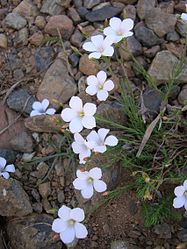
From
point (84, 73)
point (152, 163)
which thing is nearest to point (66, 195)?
point (152, 163)

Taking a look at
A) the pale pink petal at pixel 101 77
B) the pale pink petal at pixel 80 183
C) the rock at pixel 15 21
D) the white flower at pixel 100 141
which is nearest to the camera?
the white flower at pixel 100 141

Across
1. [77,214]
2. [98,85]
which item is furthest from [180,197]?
[98,85]

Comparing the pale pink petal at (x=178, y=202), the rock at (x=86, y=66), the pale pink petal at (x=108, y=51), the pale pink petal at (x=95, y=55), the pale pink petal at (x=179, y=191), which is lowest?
the pale pink petal at (x=178, y=202)

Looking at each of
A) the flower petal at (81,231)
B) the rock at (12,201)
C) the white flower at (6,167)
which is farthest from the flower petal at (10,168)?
the flower petal at (81,231)

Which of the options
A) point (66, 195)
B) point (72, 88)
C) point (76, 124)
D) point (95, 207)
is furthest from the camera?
point (72, 88)

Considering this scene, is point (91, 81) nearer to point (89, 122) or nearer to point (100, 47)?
point (100, 47)

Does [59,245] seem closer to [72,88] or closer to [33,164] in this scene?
[33,164]

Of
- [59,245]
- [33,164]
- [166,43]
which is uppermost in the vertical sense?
[166,43]

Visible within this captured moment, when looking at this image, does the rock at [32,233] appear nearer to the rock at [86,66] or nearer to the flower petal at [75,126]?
the flower petal at [75,126]
